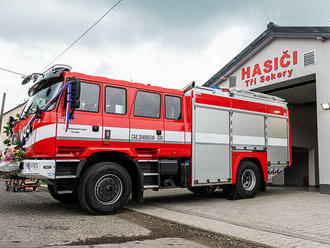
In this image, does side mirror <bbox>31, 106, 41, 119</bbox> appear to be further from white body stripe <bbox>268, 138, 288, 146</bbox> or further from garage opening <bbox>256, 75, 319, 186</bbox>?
garage opening <bbox>256, 75, 319, 186</bbox>

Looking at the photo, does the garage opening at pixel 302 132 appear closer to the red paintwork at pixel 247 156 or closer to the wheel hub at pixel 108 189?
the red paintwork at pixel 247 156

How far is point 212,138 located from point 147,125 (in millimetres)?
2177

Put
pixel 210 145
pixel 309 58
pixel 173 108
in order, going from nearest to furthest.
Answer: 1. pixel 173 108
2. pixel 210 145
3. pixel 309 58

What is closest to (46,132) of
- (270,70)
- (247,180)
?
(247,180)

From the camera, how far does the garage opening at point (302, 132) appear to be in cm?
1477

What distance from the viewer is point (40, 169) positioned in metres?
6.29

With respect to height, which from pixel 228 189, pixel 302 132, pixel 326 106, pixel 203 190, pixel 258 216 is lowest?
pixel 258 216

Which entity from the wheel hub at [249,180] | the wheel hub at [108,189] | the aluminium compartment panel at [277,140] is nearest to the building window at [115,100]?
the wheel hub at [108,189]

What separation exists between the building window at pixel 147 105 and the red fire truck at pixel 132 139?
0.03m

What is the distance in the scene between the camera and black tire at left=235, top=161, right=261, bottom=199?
9656mm

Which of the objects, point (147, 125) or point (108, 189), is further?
point (147, 125)

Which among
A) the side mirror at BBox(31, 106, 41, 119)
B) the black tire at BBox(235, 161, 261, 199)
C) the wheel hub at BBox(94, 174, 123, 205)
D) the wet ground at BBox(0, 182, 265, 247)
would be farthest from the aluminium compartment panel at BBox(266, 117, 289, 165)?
the side mirror at BBox(31, 106, 41, 119)

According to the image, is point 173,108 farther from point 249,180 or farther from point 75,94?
point 249,180

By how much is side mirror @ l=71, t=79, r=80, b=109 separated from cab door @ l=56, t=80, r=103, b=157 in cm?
31
